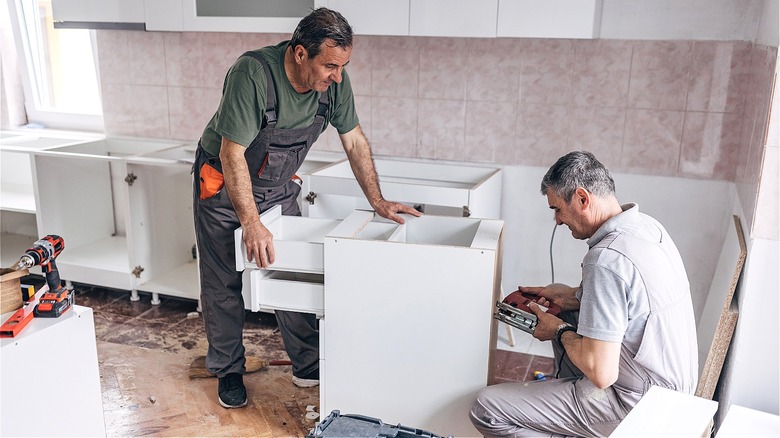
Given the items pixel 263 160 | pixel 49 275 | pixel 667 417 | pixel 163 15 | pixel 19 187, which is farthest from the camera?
pixel 19 187

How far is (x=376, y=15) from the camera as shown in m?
2.80

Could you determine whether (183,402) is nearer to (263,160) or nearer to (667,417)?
(263,160)

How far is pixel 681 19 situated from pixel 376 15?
3.90 ft

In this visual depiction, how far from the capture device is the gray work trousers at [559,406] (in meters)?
1.76

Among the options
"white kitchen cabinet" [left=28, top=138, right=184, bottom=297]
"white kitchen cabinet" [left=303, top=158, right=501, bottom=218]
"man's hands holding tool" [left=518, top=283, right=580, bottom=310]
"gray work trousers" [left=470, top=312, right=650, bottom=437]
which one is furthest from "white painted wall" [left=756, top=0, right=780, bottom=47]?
"white kitchen cabinet" [left=28, top=138, right=184, bottom=297]

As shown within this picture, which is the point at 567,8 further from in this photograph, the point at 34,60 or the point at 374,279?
the point at 34,60

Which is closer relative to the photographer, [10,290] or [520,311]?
[10,290]

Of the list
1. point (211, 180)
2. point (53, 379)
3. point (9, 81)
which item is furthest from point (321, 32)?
point (9, 81)

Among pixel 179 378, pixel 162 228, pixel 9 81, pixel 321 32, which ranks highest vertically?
pixel 321 32

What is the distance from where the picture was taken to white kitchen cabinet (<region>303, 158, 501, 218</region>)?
8.91 ft

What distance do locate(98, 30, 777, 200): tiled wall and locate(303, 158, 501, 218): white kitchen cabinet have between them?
11 centimetres

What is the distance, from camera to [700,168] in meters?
2.84

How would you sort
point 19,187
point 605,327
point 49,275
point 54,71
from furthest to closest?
point 54,71 → point 19,187 → point 49,275 → point 605,327

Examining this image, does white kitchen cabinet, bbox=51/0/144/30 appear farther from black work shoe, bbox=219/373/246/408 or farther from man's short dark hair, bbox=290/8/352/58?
black work shoe, bbox=219/373/246/408
